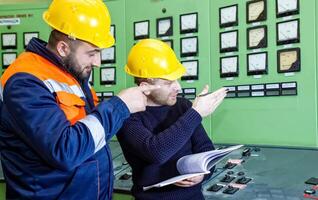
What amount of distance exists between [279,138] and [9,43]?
7.62 feet

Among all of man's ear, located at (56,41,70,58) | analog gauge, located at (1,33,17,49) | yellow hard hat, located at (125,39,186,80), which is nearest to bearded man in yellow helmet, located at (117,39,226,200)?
yellow hard hat, located at (125,39,186,80)

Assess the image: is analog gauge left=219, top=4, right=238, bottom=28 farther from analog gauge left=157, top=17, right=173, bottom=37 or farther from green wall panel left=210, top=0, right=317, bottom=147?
analog gauge left=157, top=17, right=173, bottom=37

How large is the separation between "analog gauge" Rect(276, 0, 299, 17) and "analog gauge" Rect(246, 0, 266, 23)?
8cm

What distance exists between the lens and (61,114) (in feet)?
3.64

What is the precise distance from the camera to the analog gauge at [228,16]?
7.68 feet

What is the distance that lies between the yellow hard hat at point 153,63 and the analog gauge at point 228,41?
0.78 meters

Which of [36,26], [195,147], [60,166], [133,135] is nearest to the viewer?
[60,166]

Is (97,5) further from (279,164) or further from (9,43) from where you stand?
(9,43)

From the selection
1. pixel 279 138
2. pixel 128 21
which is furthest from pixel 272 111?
pixel 128 21

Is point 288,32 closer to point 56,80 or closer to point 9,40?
point 56,80

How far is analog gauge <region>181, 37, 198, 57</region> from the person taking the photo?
2512 millimetres

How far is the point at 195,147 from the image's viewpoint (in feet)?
5.44

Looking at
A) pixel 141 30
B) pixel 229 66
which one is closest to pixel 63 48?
pixel 229 66

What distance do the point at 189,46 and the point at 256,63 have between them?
0.49m
